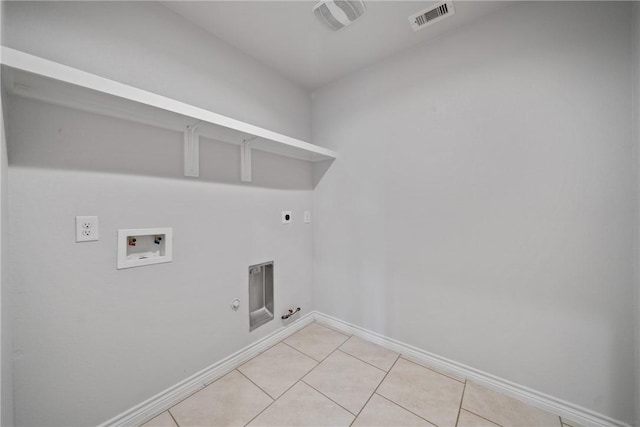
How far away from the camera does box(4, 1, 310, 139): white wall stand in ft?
3.59

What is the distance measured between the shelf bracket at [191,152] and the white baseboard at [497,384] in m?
1.99

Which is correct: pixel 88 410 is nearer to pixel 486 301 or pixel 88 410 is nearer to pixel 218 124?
pixel 218 124

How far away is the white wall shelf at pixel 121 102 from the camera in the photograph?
879 mm

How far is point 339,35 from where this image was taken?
68.9 inches

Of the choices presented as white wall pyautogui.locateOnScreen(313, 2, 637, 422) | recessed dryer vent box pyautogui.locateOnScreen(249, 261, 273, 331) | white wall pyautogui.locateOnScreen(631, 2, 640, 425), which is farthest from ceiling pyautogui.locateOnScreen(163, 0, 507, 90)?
recessed dryer vent box pyautogui.locateOnScreen(249, 261, 273, 331)

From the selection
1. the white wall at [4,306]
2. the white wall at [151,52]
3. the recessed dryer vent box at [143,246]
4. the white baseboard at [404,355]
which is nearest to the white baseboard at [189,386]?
the white baseboard at [404,355]

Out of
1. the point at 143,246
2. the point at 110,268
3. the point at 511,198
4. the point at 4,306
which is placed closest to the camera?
the point at 4,306

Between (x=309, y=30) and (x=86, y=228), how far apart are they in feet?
6.24

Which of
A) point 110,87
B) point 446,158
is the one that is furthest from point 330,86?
point 110,87

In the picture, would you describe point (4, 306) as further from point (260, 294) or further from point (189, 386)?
point (260, 294)

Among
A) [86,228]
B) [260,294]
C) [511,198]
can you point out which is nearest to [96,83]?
[86,228]

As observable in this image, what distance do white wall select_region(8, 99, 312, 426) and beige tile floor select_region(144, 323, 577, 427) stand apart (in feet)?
0.81

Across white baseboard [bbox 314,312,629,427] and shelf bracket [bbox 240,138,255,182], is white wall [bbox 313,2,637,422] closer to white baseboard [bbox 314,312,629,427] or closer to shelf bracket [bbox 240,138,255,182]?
white baseboard [bbox 314,312,629,427]

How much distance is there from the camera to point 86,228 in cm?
117
